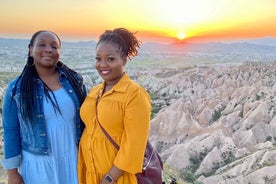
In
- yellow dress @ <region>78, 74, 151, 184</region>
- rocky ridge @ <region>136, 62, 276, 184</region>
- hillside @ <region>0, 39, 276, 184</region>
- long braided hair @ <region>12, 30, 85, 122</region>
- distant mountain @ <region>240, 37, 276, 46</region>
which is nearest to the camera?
yellow dress @ <region>78, 74, 151, 184</region>

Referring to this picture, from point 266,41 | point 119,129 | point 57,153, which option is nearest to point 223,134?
point 57,153

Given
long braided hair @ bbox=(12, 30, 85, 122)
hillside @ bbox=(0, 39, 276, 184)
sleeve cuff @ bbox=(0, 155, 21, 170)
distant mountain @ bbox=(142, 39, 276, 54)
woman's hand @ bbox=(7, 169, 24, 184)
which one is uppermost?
long braided hair @ bbox=(12, 30, 85, 122)

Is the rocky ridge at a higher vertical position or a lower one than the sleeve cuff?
lower

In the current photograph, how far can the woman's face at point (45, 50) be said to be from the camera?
89.1 inches

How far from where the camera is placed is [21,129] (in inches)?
89.9

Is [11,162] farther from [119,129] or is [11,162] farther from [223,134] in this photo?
[223,134]

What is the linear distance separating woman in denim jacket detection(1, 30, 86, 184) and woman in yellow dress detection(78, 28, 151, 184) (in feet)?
0.58

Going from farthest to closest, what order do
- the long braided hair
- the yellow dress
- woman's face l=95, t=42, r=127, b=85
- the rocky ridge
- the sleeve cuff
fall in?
the rocky ridge → the sleeve cuff → the long braided hair → woman's face l=95, t=42, r=127, b=85 → the yellow dress

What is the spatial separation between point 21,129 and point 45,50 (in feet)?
1.54

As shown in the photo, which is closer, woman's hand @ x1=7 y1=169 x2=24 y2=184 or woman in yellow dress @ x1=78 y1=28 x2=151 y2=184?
woman in yellow dress @ x1=78 y1=28 x2=151 y2=184

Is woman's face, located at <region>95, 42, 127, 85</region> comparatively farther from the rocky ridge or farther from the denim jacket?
the rocky ridge

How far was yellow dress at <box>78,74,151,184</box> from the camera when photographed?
1.94 m

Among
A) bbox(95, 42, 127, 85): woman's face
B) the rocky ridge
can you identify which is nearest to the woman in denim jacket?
bbox(95, 42, 127, 85): woman's face

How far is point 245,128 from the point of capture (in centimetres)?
2228
